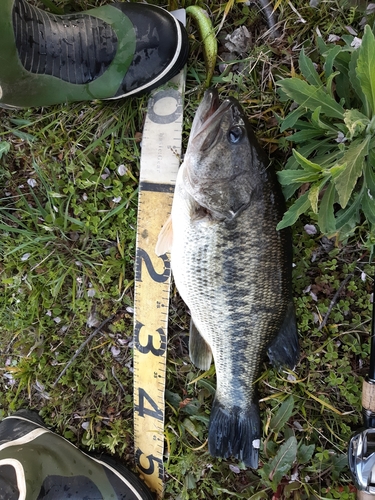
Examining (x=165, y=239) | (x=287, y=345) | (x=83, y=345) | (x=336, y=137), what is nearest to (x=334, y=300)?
(x=287, y=345)

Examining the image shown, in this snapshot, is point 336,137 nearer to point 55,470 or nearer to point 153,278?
point 153,278

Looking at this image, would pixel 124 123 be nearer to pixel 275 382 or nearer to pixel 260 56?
pixel 260 56

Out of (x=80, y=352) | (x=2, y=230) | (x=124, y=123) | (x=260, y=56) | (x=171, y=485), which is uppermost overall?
(x=260, y=56)

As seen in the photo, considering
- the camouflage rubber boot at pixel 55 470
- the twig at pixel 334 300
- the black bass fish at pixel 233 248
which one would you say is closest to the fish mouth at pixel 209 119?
the black bass fish at pixel 233 248

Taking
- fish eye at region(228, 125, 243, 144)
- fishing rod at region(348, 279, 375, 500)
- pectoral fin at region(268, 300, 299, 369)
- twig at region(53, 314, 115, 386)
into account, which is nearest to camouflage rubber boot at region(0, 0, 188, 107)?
fish eye at region(228, 125, 243, 144)

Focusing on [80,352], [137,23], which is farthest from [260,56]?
[80,352]

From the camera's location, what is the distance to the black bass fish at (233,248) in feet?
6.26

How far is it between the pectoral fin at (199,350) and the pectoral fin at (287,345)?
36cm

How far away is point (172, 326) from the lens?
247 cm

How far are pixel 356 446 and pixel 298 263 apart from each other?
3.09ft

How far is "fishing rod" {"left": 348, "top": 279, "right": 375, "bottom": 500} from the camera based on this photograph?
1.85 meters

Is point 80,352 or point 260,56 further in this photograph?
point 80,352

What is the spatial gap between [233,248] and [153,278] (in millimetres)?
652

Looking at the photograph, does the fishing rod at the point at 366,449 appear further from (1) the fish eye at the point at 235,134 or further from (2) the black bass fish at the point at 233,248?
(1) the fish eye at the point at 235,134
